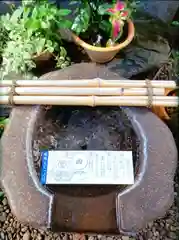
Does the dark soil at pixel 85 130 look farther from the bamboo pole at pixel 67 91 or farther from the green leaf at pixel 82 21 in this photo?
the green leaf at pixel 82 21

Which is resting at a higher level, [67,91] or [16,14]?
[16,14]

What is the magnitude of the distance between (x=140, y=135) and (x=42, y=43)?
0.78 m

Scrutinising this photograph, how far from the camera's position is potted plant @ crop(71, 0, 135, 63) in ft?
5.76

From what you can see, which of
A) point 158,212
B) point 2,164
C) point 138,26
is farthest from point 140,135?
point 138,26

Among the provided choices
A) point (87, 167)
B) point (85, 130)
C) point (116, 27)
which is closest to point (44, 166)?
point (87, 167)

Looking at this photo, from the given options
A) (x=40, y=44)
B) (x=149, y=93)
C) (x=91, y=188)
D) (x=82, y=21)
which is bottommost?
(x=91, y=188)

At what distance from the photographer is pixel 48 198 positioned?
129cm

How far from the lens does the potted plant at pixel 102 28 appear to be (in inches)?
69.1

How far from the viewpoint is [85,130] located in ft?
5.37

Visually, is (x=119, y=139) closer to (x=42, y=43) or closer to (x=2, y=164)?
(x=2, y=164)

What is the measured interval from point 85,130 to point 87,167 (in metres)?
0.27

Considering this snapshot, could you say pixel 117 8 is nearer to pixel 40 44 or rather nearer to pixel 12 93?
pixel 40 44

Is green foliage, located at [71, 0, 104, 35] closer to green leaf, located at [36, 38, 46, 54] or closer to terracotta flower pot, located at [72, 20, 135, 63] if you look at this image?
terracotta flower pot, located at [72, 20, 135, 63]

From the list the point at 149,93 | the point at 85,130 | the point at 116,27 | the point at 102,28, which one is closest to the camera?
the point at 149,93
